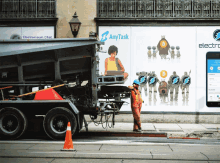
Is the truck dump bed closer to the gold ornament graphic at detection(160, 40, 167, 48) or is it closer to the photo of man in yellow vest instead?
the photo of man in yellow vest

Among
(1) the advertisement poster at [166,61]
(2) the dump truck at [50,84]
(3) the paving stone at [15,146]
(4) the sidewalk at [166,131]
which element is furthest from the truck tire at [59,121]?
(1) the advertisement poster at [166,61]

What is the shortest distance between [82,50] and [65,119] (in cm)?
220

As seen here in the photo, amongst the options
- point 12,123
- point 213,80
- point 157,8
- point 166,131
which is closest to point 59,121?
point 12,123

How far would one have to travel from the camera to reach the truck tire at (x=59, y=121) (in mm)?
10469

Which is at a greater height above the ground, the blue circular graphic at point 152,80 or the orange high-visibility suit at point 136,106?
the blue circular graphic at point 152,80

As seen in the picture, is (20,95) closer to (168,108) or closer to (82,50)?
(82,50)

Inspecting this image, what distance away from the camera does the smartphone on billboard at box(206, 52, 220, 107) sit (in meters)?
14.7

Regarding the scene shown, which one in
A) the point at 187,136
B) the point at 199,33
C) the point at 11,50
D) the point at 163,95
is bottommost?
the point at 187,136

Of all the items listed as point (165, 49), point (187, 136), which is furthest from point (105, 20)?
point (187, 136)

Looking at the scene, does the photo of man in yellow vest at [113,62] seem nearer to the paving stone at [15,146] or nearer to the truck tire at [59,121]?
the truck tire at [59,121]

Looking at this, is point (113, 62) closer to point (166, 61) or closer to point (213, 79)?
point (166, 61)

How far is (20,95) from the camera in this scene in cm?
1087

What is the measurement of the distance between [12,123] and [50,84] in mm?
1666

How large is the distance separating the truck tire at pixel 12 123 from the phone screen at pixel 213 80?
26.3ft
